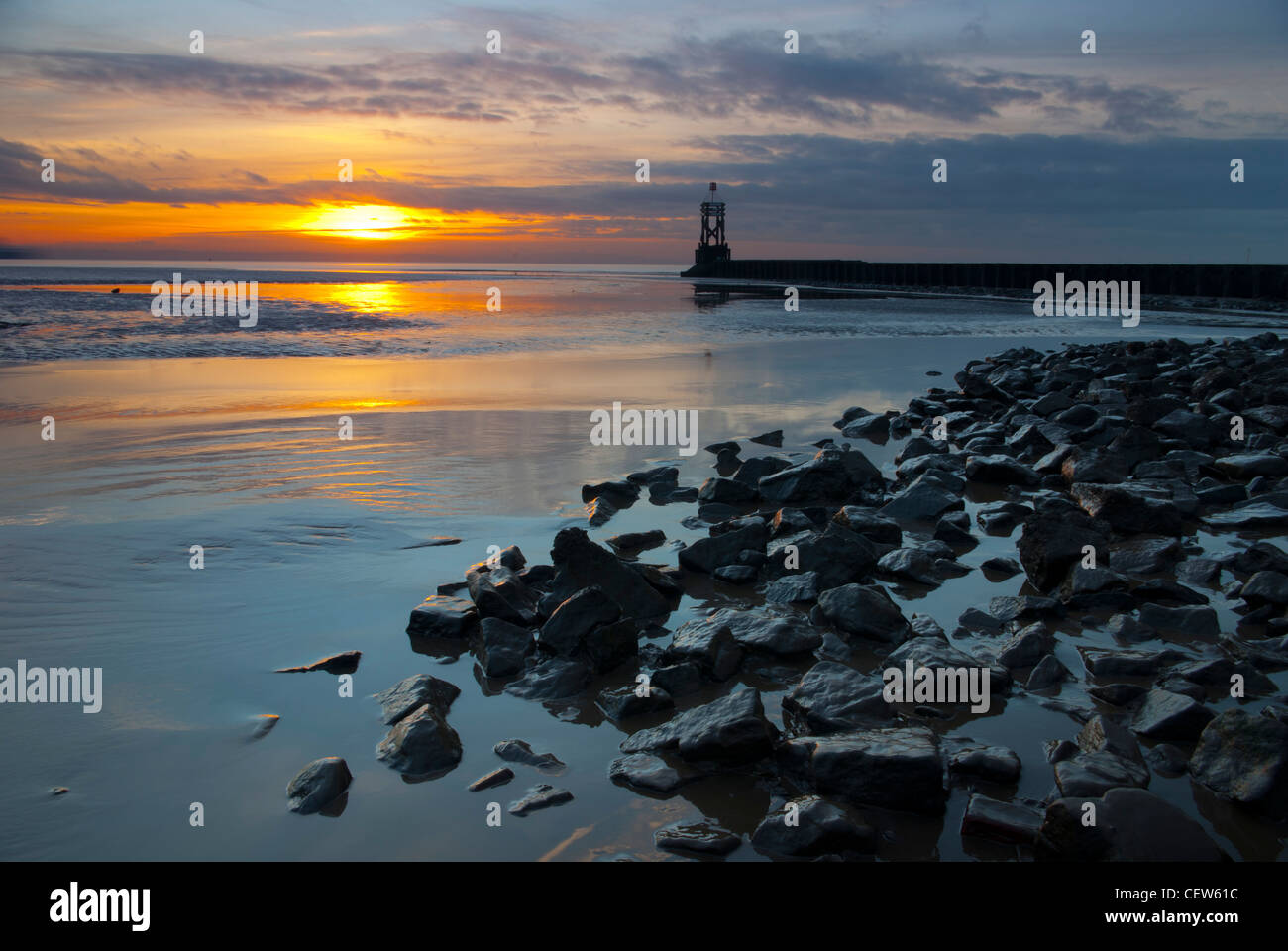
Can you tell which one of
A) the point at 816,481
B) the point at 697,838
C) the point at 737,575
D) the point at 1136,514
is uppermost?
the point at 816,481

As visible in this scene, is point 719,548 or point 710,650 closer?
point 710,650

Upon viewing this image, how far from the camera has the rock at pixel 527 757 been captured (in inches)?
111

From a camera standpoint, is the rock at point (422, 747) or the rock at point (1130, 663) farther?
the rock at point (1130, 663)

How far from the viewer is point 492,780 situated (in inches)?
107

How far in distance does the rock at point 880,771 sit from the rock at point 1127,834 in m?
0.33

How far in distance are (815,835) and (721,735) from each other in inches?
19.7

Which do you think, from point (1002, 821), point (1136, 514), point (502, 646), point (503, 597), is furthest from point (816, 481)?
point (1002, 821)

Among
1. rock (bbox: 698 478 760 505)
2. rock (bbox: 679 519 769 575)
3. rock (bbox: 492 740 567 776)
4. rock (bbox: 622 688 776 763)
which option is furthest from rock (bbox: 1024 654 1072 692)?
rock (bbox: 698 478 760 505)

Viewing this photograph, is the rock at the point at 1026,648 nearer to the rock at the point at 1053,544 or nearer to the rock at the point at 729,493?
the rock at the point at 1053,544

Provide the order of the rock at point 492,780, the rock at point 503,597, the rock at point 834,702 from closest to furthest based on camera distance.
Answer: the rock at point 492,780
the rock at point 834,702
the rock at point 503,597

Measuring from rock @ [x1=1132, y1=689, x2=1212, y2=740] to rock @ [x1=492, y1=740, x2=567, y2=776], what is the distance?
2050 millimetres

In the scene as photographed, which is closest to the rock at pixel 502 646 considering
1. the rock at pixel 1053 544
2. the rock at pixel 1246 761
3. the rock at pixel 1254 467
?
the rock at pixel 1246 761

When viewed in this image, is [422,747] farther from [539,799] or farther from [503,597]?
[503,597]

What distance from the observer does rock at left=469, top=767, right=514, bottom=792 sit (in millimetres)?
2692
